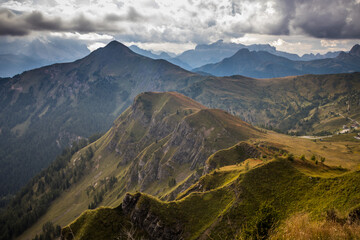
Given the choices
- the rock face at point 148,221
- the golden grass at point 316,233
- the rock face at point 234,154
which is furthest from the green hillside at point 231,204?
the rock face at point 234,154

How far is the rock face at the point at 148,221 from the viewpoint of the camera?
2349 inches

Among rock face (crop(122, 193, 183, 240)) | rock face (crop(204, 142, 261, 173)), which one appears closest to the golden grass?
rock face (crop(122, 193, 183, 240))

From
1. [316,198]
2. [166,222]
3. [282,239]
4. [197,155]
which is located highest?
[282,239]

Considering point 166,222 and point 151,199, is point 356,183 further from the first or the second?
point 151,199

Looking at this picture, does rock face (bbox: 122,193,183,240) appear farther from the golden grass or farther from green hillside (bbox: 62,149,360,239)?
the golden grass

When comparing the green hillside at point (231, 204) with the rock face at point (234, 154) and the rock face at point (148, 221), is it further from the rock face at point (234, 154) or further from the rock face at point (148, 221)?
the rock face at point (234, 154)

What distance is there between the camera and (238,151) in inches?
4601

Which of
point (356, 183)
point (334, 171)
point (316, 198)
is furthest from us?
point (334, 171)

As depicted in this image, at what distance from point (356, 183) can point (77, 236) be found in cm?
7179

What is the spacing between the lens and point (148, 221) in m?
62.6

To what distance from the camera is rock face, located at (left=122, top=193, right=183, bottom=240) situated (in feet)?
196

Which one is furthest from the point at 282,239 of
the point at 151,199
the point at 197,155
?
the point at 197,155

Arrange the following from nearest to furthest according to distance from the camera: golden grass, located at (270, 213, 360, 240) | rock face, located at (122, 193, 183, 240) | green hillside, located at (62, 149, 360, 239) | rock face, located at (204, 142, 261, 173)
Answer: golden grass, located at (270, 213, 360, 240)
green hillside, located at (62, 149, 360, 239)
rock face, located at (122, 193, 183, 240)
rock face, located at (204, 142, 261, 173)

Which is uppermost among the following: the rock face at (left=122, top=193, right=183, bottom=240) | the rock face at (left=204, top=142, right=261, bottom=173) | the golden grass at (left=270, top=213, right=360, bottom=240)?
the golden grass at (left=270, top=213, right=360, bottom=240)
